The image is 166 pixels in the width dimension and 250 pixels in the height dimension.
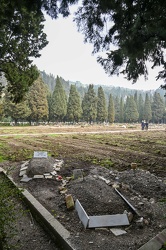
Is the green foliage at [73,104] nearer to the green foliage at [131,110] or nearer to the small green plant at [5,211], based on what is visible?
the green foliage at [131,110]

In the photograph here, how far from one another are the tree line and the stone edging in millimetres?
27706

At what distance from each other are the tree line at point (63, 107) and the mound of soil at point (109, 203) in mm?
27175

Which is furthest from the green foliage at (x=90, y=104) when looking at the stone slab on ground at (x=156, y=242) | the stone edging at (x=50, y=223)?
the stone slab on ground at (x=156, y=242)

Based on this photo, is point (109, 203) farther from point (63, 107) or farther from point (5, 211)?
point (63, 107)

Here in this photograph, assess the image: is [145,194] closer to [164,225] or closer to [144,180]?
[144,180]

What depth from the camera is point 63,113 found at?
47.9 metres

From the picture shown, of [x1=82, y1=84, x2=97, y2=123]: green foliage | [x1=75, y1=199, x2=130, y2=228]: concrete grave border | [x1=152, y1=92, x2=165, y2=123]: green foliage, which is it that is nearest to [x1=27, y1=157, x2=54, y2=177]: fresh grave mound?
[x1=75, y1=199, x2=130, y2=228]: concrete grave border

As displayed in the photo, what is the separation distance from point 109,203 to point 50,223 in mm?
1280

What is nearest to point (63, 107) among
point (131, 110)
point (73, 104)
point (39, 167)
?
point (73, 104)

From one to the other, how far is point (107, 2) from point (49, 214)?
3878 millimetres

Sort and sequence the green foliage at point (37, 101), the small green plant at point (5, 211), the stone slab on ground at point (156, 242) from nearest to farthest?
the small green plant at point (5, 211) < the stone slab on ground at point (156, 242) < the green foliage at point (37, 101)

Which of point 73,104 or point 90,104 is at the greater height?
point 90,104

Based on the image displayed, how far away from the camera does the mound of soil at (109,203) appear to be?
10.1 feet

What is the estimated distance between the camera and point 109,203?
4.09 metres
